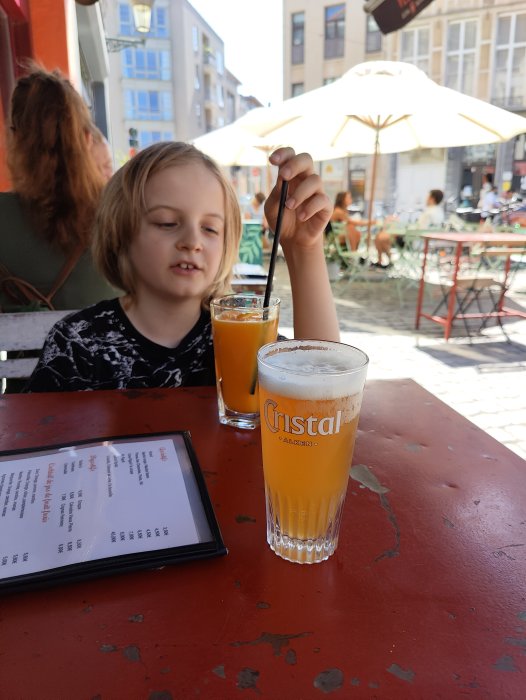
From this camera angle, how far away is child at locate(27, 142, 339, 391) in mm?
1356

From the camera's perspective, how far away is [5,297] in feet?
7.14

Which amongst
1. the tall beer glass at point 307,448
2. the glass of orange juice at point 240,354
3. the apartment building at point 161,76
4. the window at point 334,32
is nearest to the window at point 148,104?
the apartment building at point 161,76

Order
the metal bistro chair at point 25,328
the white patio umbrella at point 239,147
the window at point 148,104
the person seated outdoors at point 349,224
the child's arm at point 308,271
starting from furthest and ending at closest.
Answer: the window at point 148,104 < the person seated outdoors at point 349,224 < the white patio umbrella at point 239,147 < the metal bistro chair at point 25,328 < the child's arm at point 308,271

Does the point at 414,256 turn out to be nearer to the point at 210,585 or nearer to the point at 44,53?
the point at 44,53

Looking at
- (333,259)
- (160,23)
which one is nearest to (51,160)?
(333,259)

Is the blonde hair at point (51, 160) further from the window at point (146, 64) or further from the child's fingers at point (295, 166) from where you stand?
the window at point (146, 64)

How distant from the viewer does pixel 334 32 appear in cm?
2570

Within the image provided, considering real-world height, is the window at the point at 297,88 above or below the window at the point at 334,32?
below

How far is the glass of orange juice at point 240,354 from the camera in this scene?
99cm

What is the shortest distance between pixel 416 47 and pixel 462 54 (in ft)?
6.87

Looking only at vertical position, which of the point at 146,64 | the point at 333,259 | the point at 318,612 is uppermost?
the point at 146,64

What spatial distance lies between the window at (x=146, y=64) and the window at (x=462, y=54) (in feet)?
63.2

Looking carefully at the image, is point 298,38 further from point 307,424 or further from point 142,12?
point 307,424

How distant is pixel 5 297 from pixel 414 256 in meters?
6.68
